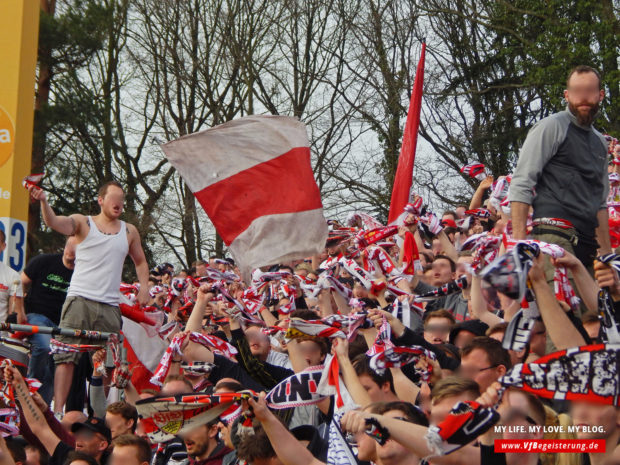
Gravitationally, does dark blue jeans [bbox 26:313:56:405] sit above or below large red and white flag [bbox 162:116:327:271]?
below

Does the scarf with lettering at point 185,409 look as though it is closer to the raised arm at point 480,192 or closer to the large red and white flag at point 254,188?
the large red and white flag at point 254,188

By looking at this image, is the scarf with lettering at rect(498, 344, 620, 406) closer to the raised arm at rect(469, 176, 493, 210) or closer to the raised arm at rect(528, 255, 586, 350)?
the raised arm at rect(528, 255, 586, 350)

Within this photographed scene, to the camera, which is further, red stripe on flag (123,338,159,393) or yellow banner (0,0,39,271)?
yellow banner (0,0,39,271)

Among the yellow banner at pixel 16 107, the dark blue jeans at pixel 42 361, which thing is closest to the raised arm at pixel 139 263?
the dark blue jeans at pixel 42 361

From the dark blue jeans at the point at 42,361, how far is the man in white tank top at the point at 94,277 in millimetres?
951

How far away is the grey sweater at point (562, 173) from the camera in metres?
5.30

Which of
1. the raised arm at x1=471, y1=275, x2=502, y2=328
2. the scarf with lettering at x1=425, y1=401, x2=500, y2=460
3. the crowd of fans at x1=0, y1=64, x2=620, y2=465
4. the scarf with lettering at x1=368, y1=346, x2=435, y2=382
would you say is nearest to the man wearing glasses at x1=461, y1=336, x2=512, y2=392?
the crowd of fans at x1=0, y1=64, x2=620, y2=465

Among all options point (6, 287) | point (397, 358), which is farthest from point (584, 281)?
point (6, 287)

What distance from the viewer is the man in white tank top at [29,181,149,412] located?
24.9 feet

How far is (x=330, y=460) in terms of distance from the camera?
428 cm

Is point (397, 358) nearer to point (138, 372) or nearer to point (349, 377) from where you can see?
point (349, 377)

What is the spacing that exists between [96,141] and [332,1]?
7145 millimetres

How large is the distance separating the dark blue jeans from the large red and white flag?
209 centimetres

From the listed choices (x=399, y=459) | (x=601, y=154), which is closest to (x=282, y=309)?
(x=601, y=154)
